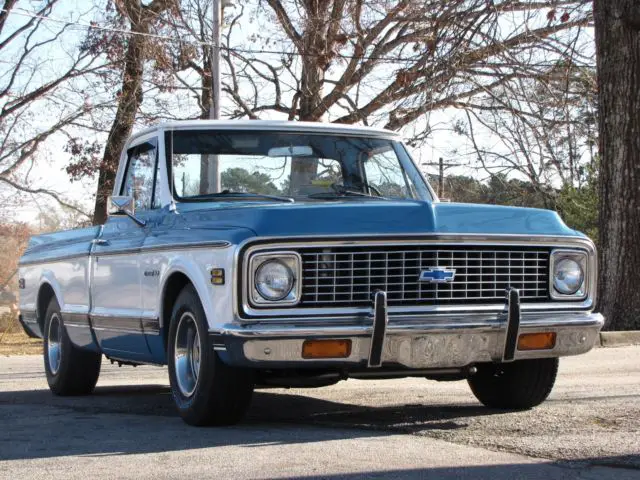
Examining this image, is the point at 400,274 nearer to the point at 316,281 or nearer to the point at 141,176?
the point at 316,281

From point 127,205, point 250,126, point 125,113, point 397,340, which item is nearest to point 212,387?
point 397,340

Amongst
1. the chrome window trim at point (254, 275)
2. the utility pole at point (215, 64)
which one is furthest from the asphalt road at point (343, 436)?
the utility pole at point (215, 64)

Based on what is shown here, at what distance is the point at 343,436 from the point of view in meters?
6.33

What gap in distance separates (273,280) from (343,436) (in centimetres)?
92

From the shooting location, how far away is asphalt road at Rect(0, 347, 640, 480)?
17.5 ft

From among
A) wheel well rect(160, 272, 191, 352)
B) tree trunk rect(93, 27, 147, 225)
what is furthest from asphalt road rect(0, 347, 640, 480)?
tree trunk rect(93, 27, 147, 225)

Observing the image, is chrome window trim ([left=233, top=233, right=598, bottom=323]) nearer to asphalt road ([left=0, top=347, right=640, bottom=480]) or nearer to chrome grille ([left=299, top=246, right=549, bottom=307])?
chrome grille ([left=299, top=246, right=549, bottom=307])

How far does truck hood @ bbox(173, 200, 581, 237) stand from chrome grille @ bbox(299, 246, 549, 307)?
4.2 inches

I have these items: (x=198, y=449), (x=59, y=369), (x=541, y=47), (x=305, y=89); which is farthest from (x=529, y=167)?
(x=198, y=449)

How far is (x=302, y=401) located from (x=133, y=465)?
9.52ft

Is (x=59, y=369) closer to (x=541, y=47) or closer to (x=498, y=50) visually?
(x=498, y=50)

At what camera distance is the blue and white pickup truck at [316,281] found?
6.27 metres

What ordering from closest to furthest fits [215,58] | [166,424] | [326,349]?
[326,349] → [166,424] → [215,58]

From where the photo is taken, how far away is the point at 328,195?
7.83 m
